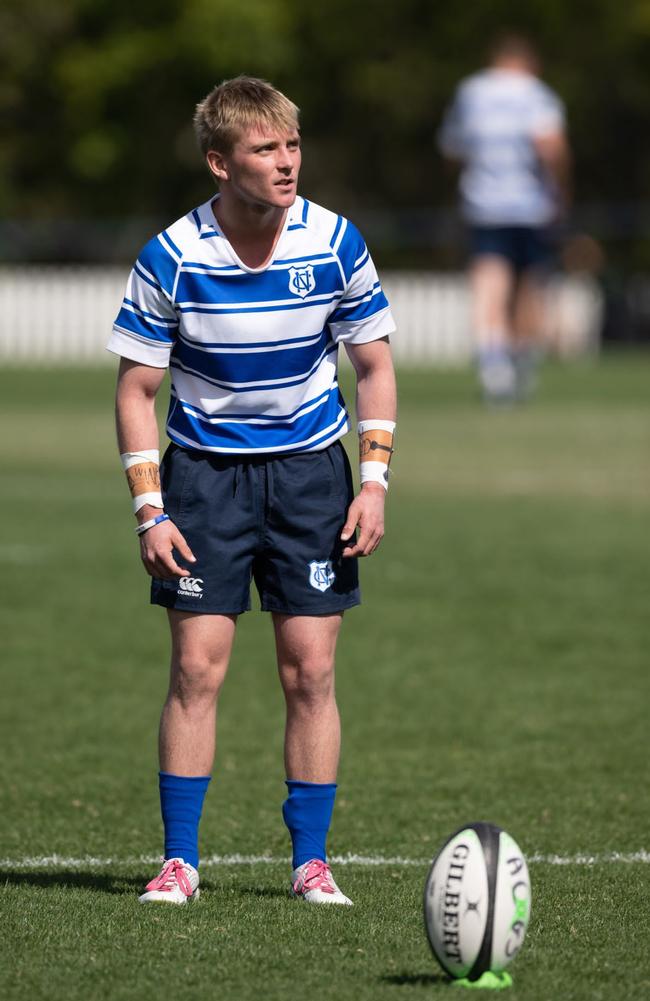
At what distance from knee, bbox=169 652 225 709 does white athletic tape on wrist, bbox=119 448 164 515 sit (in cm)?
39

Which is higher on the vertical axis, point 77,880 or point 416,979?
point 416,979

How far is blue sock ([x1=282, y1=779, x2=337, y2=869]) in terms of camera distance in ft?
16.0

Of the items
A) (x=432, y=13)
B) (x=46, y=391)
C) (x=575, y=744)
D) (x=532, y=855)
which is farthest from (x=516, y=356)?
(x=432, y=13)

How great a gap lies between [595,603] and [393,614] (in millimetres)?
992

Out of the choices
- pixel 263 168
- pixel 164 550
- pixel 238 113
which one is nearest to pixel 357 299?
pixel 263 168

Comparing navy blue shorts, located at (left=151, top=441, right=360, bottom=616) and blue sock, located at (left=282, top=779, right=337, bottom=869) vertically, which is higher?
navy blue shorts, located at (left=151, top=441, right=360, bottom=616)

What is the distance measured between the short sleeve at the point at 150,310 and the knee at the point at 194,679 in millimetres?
734

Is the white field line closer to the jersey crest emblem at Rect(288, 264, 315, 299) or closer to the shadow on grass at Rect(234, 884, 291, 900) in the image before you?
the shadow on grass at Rect(234, 884, 291, 900)

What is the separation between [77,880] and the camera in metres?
5.04

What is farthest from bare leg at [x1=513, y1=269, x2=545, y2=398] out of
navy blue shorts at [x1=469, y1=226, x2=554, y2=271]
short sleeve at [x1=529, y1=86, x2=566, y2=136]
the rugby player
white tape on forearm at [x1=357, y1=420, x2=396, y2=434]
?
the rugby player

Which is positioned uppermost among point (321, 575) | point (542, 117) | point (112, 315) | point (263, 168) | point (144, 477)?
point (542, 117)

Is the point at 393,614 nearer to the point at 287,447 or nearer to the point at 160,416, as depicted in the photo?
the point at 287,447

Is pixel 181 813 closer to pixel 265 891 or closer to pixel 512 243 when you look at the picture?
pixel 265 891

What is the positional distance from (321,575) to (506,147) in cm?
1241
